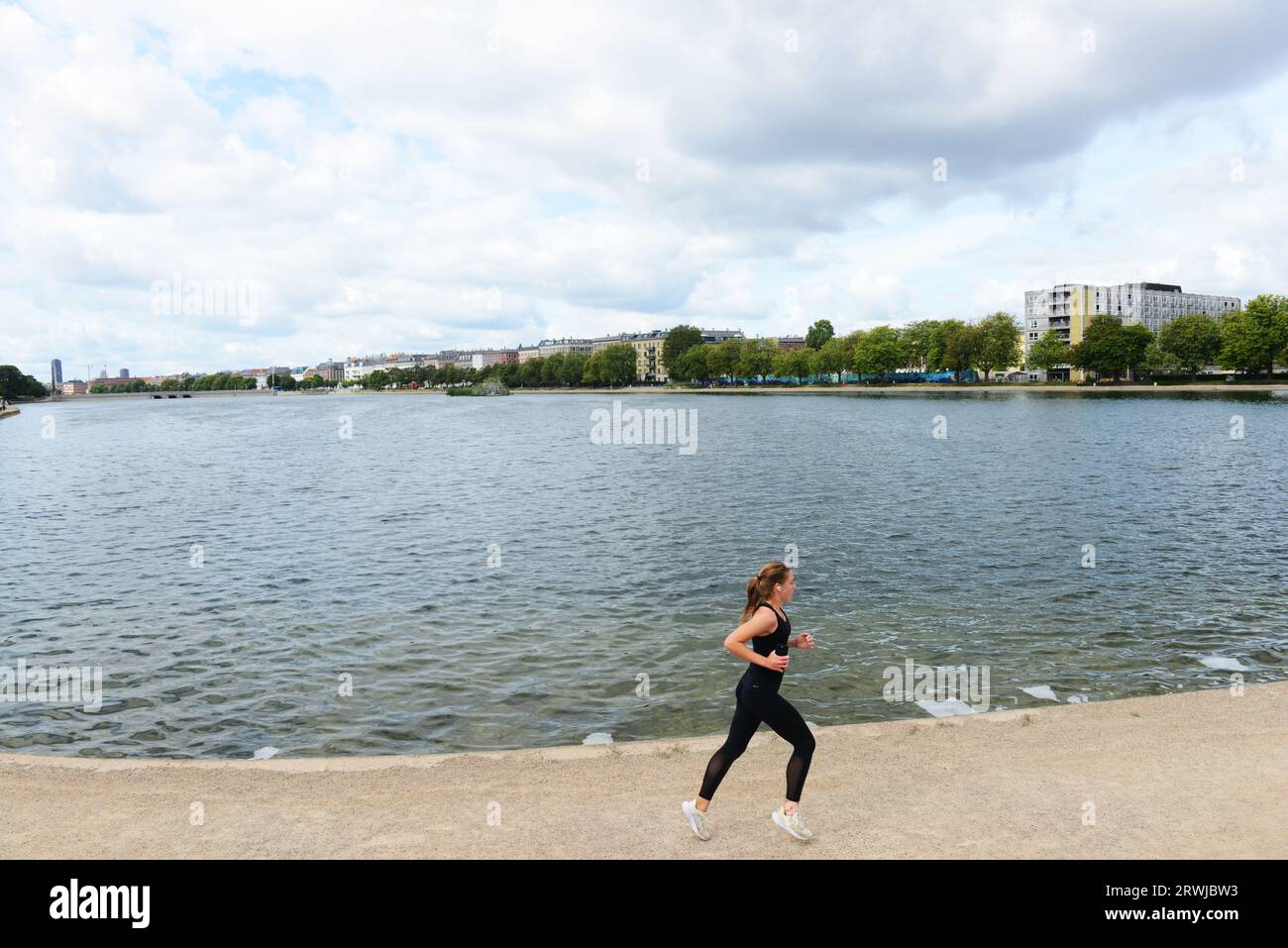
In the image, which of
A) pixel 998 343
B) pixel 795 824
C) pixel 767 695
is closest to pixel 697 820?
pixel 795 824

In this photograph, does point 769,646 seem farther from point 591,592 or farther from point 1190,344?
point 1190,344

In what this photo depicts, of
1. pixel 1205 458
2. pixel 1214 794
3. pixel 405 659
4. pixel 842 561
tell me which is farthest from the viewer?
pixel 1205 458

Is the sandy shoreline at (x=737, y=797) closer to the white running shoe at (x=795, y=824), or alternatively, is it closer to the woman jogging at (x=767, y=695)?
the white running shoe at (x=795, y=824)

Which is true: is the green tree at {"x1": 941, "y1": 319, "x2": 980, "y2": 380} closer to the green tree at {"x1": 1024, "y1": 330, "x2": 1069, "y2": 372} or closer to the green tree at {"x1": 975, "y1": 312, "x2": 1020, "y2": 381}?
the green tree at {"x1": 975, "y1": 312, "x2": 1020, "y2": 381}

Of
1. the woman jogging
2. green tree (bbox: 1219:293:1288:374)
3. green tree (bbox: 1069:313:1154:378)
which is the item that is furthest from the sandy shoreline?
green tree (bbox: 1069:313:1154:378)

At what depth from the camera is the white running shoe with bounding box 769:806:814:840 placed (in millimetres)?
7539

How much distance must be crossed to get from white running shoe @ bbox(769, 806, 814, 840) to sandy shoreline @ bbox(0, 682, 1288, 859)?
10 centimetres

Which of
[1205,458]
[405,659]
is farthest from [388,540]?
[1205,458]

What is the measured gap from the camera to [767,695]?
762 centimetres

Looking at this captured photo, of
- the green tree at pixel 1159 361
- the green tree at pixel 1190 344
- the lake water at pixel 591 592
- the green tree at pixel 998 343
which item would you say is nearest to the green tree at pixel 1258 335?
the green tree at pixel 1190 344

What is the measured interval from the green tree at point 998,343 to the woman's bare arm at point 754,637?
18762cm

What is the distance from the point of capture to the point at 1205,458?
49531mm
